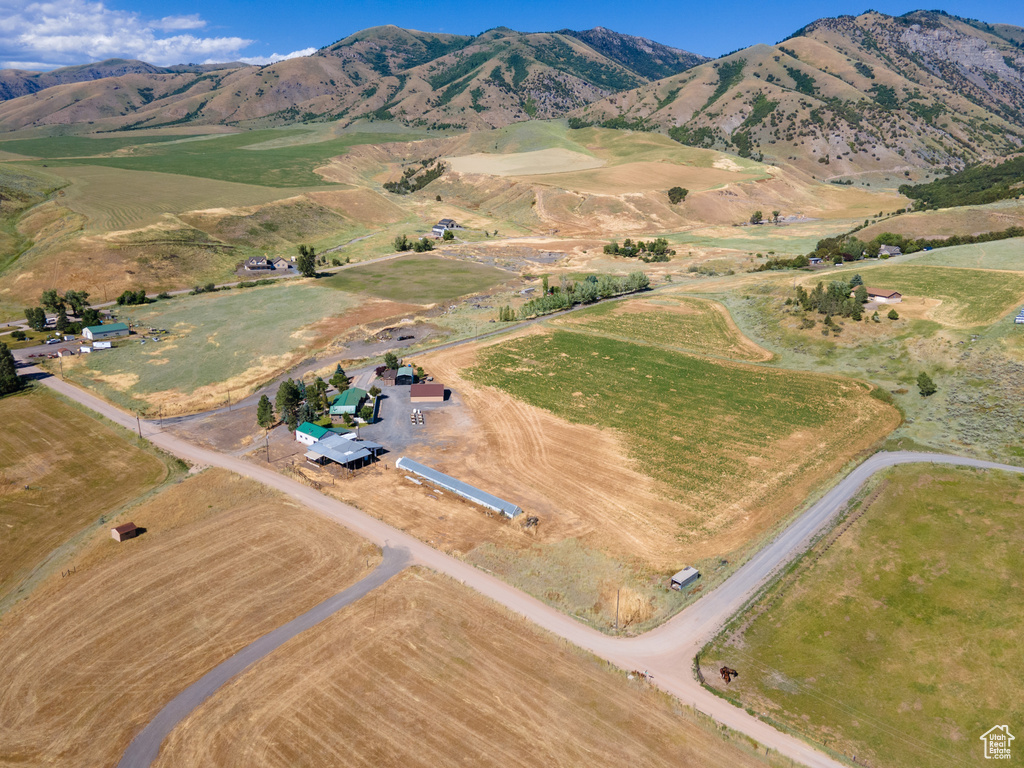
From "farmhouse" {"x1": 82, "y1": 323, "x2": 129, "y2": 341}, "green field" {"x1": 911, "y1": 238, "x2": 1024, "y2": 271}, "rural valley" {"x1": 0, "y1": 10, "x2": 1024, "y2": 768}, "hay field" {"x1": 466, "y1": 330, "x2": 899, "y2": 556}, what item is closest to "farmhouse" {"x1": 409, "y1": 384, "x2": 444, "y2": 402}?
"rural valley" {"x1": 0, "y1": 10, "x2": 1024, "y2": 768}

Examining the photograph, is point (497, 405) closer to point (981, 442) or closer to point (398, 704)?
point (398, 704)

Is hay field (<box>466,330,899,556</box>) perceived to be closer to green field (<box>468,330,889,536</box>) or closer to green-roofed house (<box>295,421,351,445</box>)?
green field (<box>468,330,889,536</box>)

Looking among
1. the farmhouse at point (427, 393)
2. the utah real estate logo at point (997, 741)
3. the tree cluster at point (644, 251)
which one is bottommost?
the utah real estate logo at point (997, 741)

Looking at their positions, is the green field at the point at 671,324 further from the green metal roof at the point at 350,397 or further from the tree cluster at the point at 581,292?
the green metal roof at the point at 350,397

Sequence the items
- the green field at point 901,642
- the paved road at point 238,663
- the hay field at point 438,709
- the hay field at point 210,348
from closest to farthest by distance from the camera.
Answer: the hay field at point 438,709 → the paved road at point 238,663 → the green field at point 901,642 → the hay field at point 210,348

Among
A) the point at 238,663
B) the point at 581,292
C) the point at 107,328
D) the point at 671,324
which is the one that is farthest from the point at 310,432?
the point at 581,292

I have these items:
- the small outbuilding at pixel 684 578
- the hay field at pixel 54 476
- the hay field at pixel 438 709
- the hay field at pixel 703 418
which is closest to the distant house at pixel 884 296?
the hay field at pixel 703 418
